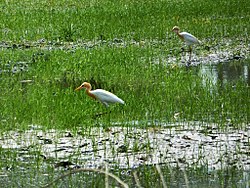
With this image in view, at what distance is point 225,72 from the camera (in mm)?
16094

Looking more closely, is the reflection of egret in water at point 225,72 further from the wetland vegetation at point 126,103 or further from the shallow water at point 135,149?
the shallow water at point 135,149

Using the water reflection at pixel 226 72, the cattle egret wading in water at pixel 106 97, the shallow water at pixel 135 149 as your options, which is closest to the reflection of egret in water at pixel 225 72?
the water reflection at pixel 226 72

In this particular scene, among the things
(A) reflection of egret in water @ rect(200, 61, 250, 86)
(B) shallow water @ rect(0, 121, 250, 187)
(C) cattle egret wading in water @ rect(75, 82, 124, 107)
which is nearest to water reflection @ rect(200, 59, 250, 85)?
(A) reflection of egret in water @ rect(200, 61, 250, 86)

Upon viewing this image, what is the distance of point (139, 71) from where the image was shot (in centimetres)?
1534

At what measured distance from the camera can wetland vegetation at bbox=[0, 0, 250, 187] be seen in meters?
8.60

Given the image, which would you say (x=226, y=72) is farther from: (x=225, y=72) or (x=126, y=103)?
(x=126, y=103)

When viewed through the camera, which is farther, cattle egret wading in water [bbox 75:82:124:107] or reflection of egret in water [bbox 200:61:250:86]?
reflection of egret in water [bbox 200:61:250:86]

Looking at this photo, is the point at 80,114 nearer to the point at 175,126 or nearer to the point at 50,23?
the point at 175,126

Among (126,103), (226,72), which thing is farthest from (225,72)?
(126,103)

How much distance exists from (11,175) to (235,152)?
97.2 inches

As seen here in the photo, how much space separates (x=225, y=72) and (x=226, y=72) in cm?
2

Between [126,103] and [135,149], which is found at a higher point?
[126,103]

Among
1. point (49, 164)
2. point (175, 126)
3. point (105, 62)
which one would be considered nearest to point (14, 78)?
point (105, 62)

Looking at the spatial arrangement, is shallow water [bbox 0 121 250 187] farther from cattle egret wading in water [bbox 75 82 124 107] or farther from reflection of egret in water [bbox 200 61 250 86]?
reflection of egret in water [bbox 200 61 250 86]
